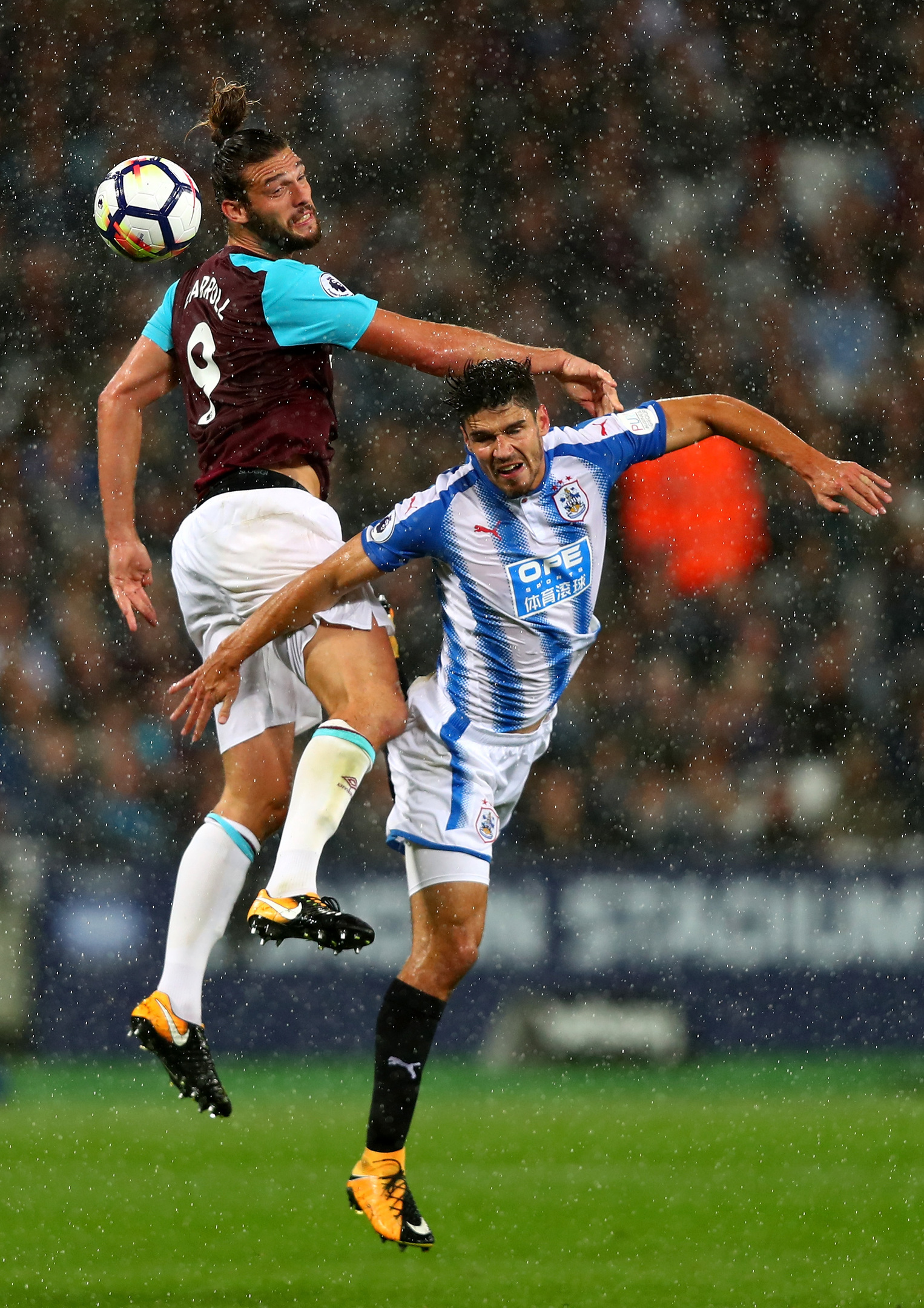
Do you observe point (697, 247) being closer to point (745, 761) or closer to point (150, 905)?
point (745, 761)

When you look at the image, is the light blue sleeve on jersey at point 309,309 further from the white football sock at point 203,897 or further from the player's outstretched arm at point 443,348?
the white football sock at point 203,897

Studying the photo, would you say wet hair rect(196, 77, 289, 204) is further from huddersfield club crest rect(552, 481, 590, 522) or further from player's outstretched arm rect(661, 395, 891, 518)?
player's outstretched arm rect(661, 395, 891, 518)

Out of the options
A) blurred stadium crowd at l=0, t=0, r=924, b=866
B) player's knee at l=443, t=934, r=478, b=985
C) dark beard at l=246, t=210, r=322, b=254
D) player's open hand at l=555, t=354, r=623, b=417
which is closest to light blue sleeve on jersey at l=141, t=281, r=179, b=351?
dark beard at l=246, t=210, r=322, b=254

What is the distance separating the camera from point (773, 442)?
4.71 metres

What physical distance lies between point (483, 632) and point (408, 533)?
0.45 meters

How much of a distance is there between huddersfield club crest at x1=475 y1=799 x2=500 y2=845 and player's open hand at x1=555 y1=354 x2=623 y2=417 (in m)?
1.14

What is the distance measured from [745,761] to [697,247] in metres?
3.78

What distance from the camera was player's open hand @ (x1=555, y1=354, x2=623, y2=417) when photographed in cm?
461

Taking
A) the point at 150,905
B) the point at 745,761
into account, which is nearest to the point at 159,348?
the point at 150,905

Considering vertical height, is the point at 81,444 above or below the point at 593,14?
below

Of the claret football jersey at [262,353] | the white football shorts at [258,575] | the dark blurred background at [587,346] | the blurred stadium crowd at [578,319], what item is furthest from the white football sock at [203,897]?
the blurred stadium crowd at [578,319]

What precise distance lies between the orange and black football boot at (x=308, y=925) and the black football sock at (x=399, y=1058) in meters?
0.83

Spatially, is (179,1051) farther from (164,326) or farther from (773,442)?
(773,442)

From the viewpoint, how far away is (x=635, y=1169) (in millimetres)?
7094
